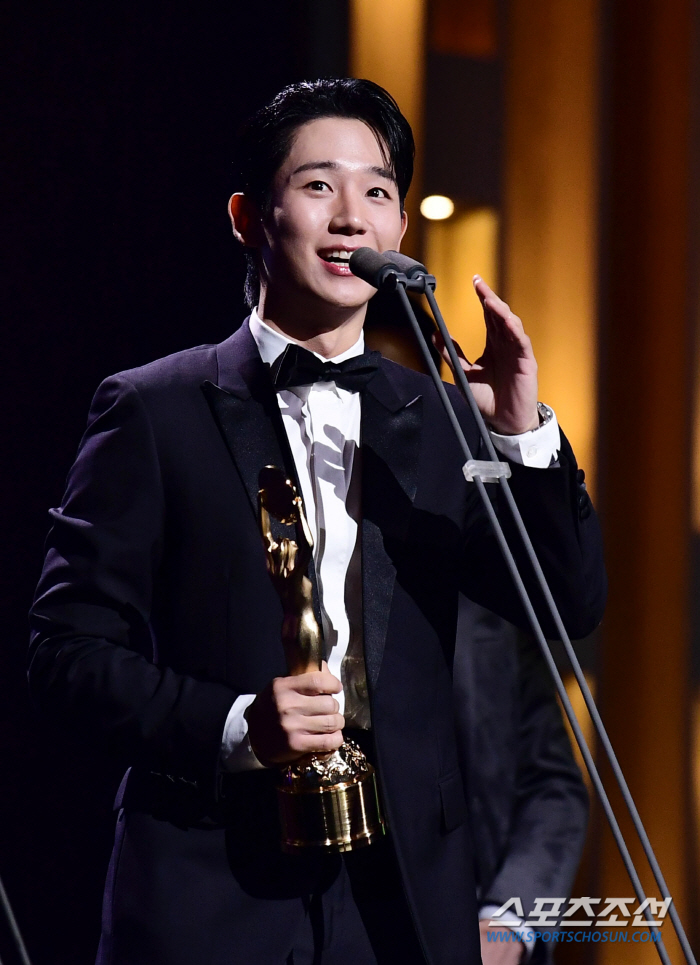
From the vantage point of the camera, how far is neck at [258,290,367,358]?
143 centimetres

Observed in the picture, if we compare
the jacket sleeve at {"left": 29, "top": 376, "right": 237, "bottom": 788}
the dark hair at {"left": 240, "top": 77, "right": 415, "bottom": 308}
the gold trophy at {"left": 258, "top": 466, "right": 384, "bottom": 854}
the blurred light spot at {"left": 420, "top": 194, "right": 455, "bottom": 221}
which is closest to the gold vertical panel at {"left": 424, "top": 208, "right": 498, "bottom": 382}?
the blurred light spot at {"left": 420, "top": 194, "right": 455, "bottom": 221}

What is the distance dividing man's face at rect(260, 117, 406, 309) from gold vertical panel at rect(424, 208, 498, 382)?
651 millimetres

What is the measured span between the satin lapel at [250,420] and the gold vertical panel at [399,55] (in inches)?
30.2

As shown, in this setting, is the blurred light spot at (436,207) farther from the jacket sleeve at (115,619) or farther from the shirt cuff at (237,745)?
the shirt cuff at (237,745)

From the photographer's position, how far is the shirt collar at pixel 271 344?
1437mm

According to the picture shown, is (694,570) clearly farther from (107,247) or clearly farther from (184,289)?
(107,247)

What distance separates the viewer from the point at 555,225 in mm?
2201

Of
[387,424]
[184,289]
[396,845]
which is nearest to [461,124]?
[184,289]

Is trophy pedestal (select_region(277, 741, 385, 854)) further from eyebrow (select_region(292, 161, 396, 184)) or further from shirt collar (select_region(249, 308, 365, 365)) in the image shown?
eyebrow (select_region(292, 161, 396, 184))

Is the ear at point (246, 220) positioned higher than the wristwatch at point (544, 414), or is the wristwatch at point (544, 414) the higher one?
the ear at point (246, 220)

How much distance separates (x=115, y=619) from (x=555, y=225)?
1.34m

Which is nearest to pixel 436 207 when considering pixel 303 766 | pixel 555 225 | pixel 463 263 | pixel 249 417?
pixel 463 263

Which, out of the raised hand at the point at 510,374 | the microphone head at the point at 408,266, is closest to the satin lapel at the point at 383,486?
the raised hand at the point at 510,374

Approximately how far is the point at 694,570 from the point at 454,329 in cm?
68
